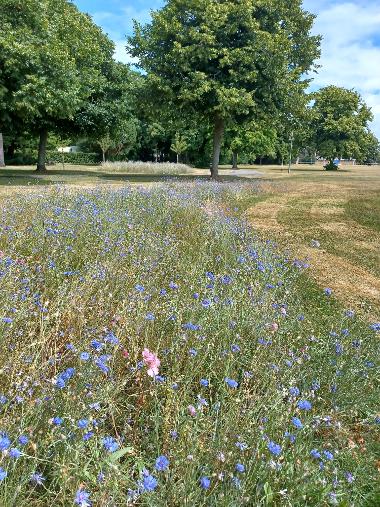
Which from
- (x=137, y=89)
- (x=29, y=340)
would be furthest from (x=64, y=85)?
(x=29, y=340)

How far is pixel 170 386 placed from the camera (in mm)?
2342

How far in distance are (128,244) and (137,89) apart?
23.5 m

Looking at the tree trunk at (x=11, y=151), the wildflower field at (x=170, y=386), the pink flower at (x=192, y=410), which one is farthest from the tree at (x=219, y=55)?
the tree trunk at (x=11, y=151)

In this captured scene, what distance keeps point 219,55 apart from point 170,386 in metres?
24.7

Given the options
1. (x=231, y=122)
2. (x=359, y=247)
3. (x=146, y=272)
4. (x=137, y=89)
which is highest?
(x=137, y=89)

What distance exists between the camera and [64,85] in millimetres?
17812

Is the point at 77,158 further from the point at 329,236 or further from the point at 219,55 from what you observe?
the point at 329,236

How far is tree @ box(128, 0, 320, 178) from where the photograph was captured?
23.0 meters

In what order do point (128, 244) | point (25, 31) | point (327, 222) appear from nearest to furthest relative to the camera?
point (128, 244), point (327, 222), point (25, 31)

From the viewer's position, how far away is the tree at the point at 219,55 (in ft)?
75.5

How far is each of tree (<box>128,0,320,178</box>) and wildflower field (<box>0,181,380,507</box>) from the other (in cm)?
1978

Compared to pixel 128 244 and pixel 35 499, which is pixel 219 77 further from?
pixel 35 499

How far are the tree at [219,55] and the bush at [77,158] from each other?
105 feet

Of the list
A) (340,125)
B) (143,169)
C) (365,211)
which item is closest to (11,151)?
(143,169)
